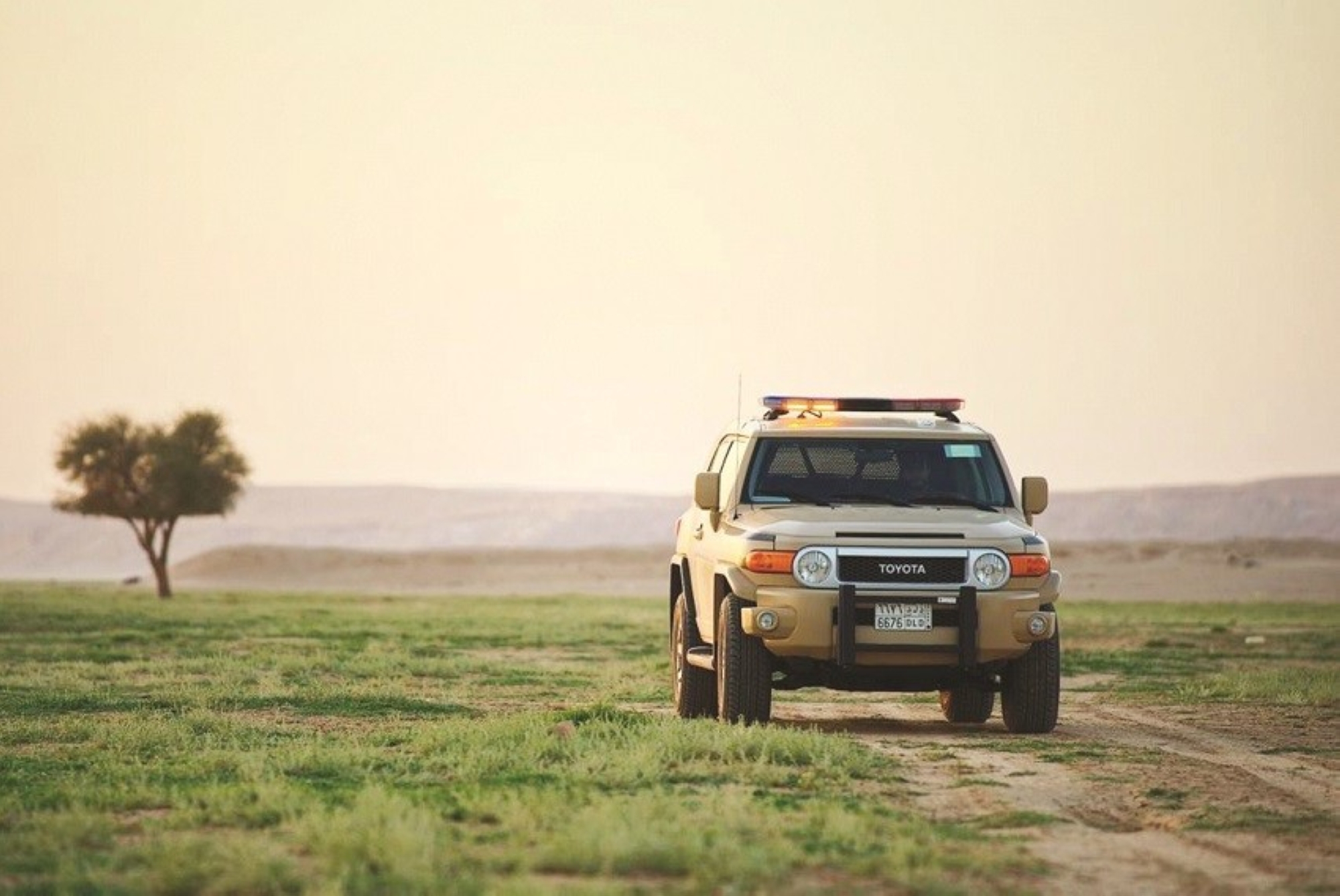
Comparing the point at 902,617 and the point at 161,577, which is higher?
the point at 902,617

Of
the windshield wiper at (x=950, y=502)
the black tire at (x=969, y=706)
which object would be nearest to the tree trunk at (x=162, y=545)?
the black tire at (x=969, y=706)

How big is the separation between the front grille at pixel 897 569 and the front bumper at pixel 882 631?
4.0 inches

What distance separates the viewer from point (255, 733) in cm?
1573

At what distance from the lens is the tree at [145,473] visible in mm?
70375

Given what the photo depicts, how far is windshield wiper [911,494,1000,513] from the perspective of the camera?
16312 millimetres

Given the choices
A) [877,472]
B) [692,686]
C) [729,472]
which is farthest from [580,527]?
[877,472]

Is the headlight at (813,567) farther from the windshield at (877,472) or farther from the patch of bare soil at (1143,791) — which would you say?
the patch of bare soil at (1143,791)

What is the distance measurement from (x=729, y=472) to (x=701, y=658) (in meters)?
1.65

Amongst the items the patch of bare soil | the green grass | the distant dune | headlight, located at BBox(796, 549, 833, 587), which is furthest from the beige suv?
the distant dune

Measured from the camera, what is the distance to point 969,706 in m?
18.0

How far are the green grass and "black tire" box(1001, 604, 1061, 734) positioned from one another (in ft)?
5.66

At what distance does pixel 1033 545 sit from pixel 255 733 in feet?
20.1

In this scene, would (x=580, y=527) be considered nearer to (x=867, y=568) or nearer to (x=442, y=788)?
(x=867, y=568)

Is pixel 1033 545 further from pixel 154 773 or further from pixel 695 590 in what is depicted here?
pixel 154 773
